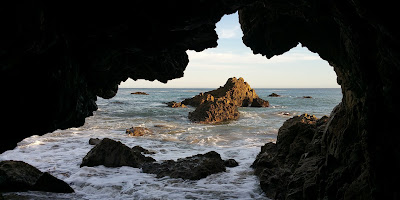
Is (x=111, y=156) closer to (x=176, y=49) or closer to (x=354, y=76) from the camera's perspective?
(x=176, y=49)

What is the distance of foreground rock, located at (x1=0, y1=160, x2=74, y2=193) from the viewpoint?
19.5 ft

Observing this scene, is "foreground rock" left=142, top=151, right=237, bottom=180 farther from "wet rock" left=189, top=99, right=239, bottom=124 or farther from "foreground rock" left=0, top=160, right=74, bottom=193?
"wet rock" left=189, top=99, right=239, bottom=124

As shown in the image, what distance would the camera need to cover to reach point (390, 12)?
2619 millimetres

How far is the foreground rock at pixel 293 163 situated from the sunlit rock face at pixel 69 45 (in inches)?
152

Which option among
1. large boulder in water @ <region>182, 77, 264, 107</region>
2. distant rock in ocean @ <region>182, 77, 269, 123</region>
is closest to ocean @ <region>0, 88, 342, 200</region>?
distant rock in ocean @ <region>182, 77, 269, 123</region>

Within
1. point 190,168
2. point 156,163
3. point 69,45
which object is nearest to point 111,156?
point 156,163

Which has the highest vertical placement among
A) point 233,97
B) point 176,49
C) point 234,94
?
point 176,49

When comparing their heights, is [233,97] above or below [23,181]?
above

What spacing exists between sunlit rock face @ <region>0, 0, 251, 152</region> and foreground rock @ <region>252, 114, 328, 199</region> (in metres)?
3.87

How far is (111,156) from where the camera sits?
28.9 ft

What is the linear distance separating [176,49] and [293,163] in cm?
432

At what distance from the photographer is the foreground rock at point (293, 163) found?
17.8ft

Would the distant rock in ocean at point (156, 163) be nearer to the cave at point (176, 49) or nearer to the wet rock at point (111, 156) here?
the wet rock at point (111, 156)

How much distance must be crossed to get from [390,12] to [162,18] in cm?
351
